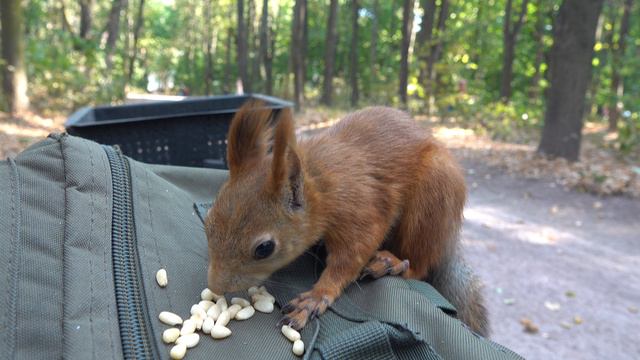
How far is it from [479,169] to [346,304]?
654 centimetres

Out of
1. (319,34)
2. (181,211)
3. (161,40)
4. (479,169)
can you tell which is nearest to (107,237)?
(181,211)

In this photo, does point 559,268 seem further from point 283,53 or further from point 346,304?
point 283,53

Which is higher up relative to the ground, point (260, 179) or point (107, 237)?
point (260, 179)

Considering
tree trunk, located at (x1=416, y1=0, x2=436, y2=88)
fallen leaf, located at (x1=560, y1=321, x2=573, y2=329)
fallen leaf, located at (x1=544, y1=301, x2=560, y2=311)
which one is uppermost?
tree trunk, located at (x1=416, y1=0, x2=436, y2=88)

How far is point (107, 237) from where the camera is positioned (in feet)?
3.98

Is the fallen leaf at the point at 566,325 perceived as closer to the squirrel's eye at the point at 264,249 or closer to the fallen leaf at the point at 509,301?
the fallen leaf at the point at 509,301

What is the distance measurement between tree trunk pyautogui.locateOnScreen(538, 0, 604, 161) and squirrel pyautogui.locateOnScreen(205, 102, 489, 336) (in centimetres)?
606

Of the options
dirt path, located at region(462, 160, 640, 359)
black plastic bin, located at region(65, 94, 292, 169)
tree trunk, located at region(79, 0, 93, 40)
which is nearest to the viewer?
black plastic bin, located at region(65, 94, 292, 169)

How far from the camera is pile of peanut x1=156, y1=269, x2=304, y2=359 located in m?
1.08

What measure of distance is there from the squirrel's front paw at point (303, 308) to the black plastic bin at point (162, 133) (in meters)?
1.13

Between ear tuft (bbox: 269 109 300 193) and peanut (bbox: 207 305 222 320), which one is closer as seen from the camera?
peanut (bbox: 207 305 222 320)

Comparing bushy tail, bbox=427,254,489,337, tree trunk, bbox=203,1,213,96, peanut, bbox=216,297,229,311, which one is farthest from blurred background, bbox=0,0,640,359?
tree trunk, bbox=203,1,213,96

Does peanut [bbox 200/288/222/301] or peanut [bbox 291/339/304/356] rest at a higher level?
peanut [bbox 200/288/222/301]

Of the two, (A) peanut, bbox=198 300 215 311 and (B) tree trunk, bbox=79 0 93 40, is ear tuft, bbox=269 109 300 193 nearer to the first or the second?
(A) peanut, bbox=198 300 215 311
